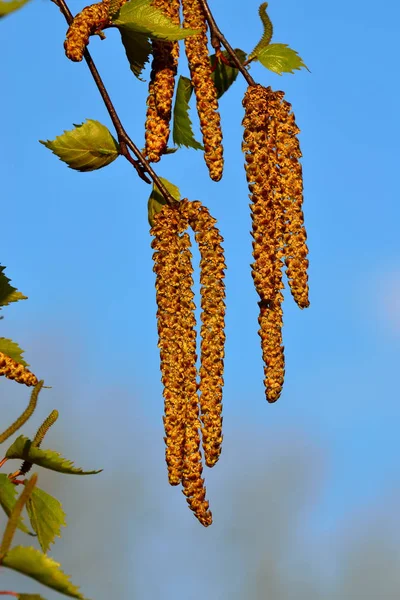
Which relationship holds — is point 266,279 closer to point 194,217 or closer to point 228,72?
point 194,217

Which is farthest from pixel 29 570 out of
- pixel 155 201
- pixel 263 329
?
pixel 155 201

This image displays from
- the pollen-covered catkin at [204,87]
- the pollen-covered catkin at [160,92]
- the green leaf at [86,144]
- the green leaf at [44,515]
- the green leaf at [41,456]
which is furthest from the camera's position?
the green leaf at [86,144]

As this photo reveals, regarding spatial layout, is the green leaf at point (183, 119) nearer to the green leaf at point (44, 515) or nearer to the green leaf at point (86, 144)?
the green leaf at point (86, 144)

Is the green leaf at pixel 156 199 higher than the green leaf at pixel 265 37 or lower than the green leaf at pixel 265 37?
lower

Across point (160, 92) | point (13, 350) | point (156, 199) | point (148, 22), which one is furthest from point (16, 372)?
point (148, 22)

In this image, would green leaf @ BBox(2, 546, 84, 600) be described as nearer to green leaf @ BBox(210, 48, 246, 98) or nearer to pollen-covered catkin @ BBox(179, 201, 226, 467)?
pollen-covered catkin @ BBox(179, 201, 226, 467)

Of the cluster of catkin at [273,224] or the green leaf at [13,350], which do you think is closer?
the cluster of catkin at [273,224]

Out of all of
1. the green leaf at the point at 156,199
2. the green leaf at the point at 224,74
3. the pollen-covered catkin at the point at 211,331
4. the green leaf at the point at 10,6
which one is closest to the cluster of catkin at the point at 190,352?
the pollen-covered catkin at the point at 211,331

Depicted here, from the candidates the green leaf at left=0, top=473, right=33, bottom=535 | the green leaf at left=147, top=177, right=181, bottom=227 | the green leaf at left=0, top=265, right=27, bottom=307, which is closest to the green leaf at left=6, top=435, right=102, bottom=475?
the green leaf at left=0, top=473, right=33, bottom=535
